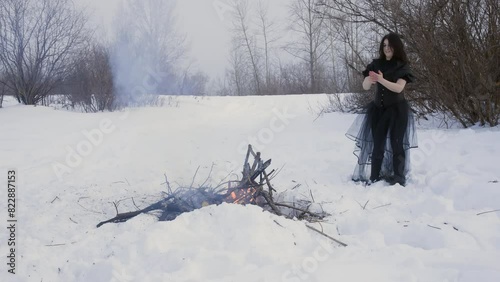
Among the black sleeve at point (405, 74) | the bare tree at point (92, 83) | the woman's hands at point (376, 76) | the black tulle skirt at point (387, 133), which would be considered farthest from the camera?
the bare tree at point (92, 83)

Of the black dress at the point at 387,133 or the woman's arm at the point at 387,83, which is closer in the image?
the woman's arm at the point at 387,83

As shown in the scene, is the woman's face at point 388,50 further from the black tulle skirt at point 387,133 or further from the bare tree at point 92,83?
the bare tree at point 92,83

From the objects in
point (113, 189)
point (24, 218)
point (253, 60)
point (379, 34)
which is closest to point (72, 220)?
point (24, 218)

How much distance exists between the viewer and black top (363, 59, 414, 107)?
13.4ft

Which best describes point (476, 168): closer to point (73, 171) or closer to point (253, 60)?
point (73, 171)

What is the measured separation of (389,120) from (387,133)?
0.16 metres

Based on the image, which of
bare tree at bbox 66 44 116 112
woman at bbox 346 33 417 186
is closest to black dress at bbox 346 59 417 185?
woman at bbox 346 33 417 186

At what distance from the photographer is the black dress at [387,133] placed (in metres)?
4.17

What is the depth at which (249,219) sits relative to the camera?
274 cm

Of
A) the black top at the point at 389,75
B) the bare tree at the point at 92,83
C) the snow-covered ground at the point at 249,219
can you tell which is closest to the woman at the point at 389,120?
the black top at the point at 389,75

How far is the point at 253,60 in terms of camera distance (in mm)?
31688

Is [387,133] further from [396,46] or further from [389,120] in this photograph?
[396,46]

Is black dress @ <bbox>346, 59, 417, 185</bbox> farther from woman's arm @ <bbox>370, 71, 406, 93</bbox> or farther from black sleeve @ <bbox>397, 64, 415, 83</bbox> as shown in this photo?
woman's arm @ <bbox>370, 71, 406, 93</bbox>

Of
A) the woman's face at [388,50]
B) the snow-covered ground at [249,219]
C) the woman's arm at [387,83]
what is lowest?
the snow-covered ground at [249,219]
